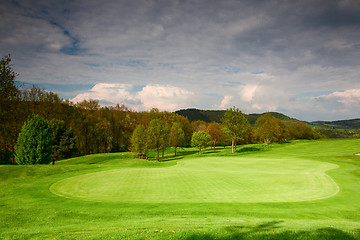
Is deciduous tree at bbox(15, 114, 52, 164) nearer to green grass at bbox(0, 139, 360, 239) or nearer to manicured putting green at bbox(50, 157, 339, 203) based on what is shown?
green grass at bbox(0, 139, 360, 239)

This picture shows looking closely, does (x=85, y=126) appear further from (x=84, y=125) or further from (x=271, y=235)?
(x=271, y=235)

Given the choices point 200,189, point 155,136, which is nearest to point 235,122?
point 155,136

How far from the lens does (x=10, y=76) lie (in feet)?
95.2

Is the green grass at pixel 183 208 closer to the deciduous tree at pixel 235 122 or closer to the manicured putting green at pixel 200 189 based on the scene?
the manicured putting green at pixel 200 189

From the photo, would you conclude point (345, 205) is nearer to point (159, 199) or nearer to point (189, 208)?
point (189, 208)

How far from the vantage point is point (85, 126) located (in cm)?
5759

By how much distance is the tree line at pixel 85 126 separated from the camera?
31859mm

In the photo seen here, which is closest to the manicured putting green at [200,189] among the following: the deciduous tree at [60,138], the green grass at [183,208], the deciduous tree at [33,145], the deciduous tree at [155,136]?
the green grass at [183,208]

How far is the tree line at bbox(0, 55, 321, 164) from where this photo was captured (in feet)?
105

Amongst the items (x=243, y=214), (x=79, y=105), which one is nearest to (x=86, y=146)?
(x=79, y=105)

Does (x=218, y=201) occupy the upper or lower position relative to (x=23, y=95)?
lower

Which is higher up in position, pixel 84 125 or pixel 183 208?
pixel 84 125

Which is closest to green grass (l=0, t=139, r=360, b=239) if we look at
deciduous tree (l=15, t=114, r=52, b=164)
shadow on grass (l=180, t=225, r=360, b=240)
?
shadow on grass (l=180, t=225, r=360, b=240)

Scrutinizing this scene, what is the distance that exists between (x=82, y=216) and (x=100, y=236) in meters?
4.35
